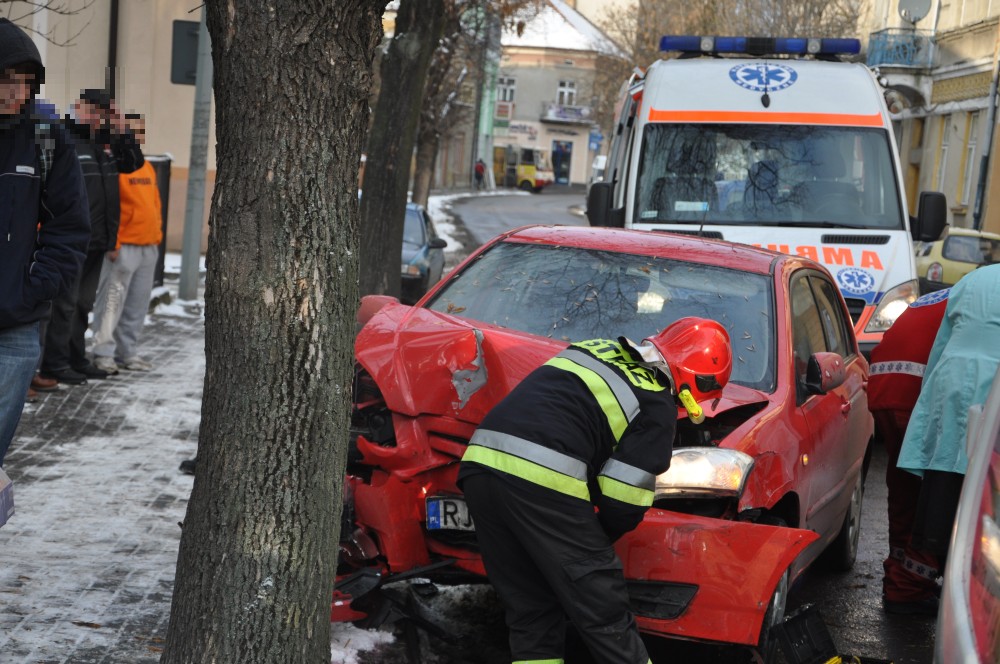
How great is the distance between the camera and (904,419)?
5863 millimetres

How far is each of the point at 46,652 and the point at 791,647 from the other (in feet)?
8.28

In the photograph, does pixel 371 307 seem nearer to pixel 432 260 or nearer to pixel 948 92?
pixel 432 260

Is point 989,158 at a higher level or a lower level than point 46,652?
higher

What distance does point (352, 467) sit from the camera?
16.4 feet

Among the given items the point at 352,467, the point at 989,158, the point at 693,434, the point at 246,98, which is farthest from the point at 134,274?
the point at 989,158

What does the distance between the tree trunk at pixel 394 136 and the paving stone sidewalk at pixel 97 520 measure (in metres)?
1.99

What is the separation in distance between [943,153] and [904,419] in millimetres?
31991

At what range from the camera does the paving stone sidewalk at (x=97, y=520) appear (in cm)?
455

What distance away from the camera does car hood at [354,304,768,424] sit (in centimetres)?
475

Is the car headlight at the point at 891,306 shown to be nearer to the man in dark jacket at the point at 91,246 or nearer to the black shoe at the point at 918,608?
the black shoe at the point at 918,608

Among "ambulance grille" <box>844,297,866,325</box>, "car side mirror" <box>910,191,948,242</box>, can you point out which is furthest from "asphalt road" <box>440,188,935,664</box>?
"car side mirror" <box>910,191,948,242</box>

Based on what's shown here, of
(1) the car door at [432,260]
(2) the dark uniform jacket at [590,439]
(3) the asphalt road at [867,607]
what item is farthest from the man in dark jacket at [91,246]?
(1) the car door at [432,260]

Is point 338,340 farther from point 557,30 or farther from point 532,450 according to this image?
point 557,30

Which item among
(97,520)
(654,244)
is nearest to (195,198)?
(97,520)
